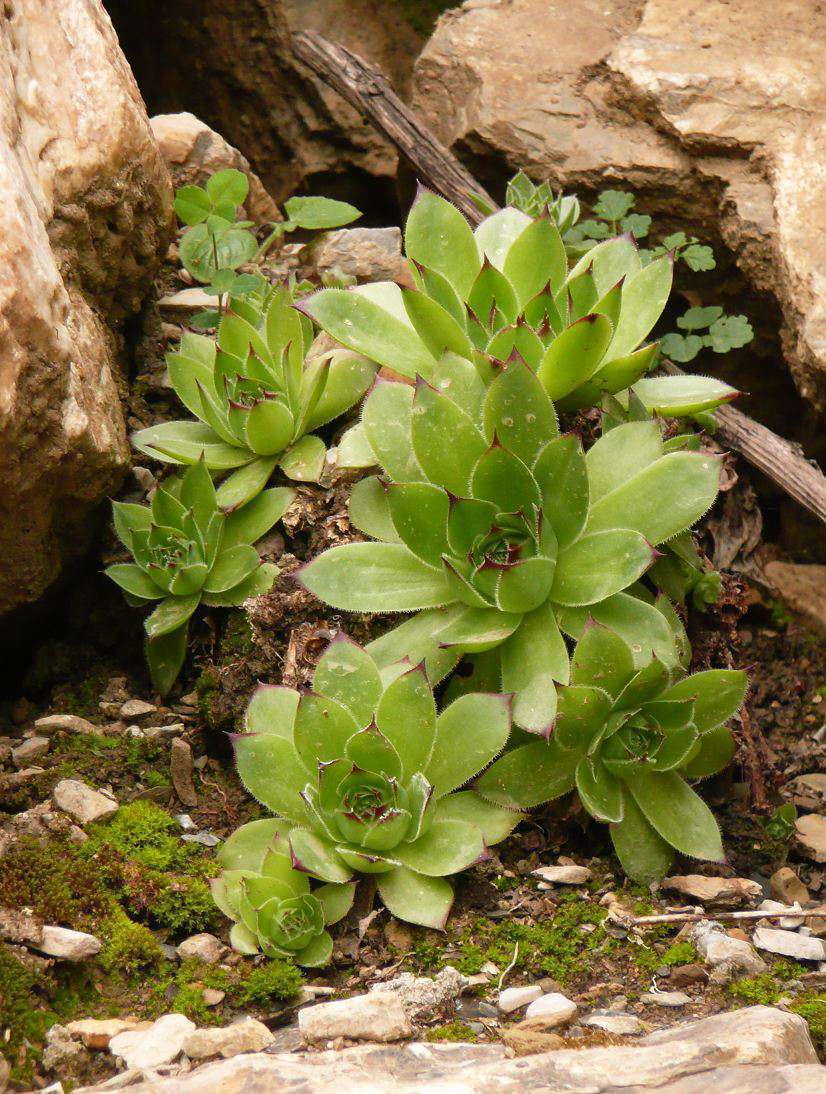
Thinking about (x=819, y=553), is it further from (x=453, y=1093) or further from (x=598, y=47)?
(x=453, y=1093)

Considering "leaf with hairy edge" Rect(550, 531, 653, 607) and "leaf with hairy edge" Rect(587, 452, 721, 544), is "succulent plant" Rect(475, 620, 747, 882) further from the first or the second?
"leaf with hairy edge" Rect(587, 452, 721, 544)

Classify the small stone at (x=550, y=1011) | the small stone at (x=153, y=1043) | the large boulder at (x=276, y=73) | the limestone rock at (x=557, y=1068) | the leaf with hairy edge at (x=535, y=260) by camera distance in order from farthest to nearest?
the large boulder at (x=276, y=73), the leaf with hairy edge at (x=535, y=260), the small stone at (x=550, y=1011), the small stone at (x=153, y=1043), the limestone rock at (x=557, y=1068)

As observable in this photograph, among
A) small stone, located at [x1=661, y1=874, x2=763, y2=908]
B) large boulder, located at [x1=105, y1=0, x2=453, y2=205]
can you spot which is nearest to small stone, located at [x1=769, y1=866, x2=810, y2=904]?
small stone, located at [x1=661, y1=874, x2=763, y2=908]

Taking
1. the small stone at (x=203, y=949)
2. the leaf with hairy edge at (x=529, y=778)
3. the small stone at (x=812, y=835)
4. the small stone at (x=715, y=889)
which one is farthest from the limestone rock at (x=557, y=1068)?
the small stone at (x=812, y=835)

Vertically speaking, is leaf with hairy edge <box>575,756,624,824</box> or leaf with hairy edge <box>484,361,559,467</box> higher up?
leaf with hairy edge <box>484,361,559,467</box>

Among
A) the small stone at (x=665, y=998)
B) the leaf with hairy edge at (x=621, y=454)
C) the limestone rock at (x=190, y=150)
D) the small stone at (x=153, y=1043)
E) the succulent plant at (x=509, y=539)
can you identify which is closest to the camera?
the small stone at (x=153, y=1043)

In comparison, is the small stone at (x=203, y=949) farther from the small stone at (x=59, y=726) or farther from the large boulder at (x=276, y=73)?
the large boulder at (x=276, y=73)
